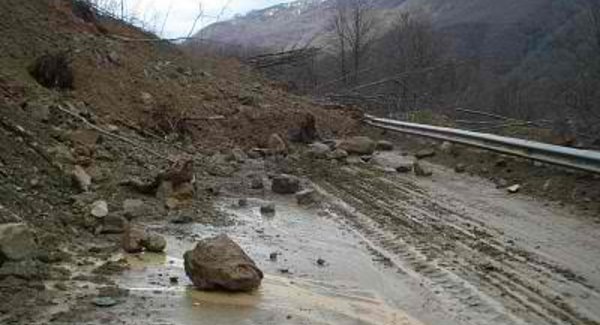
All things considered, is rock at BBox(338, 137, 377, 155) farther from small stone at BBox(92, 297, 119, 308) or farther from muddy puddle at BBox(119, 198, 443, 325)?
small stone at BBox(92, 297, 119, 308)

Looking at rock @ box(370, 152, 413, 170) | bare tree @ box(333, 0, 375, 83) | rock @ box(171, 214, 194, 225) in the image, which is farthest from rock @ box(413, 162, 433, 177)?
bare tree @ box(333, 0, 375, 83)

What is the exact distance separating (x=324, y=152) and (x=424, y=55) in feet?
127

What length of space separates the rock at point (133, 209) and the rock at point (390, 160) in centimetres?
526

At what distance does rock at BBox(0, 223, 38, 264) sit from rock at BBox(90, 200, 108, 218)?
146cm

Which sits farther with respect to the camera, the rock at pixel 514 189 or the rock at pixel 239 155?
the rock at pixel 239 155

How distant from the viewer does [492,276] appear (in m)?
5.82

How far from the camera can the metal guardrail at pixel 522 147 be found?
874 centimetres

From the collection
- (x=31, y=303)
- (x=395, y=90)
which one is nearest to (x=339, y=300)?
(x=31, y=303)

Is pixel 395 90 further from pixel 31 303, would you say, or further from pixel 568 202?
pixel 31 303

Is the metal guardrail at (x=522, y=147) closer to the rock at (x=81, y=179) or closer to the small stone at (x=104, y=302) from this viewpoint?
the rock at (x=81, y=179)

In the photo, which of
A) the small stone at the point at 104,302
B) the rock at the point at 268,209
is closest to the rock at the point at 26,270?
the small stone at the point at 104,302

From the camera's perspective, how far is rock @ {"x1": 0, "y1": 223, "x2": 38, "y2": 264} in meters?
5.15

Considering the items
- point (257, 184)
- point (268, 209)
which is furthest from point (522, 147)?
point (268, 209)

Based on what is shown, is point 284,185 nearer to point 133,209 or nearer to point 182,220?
point 182,220
